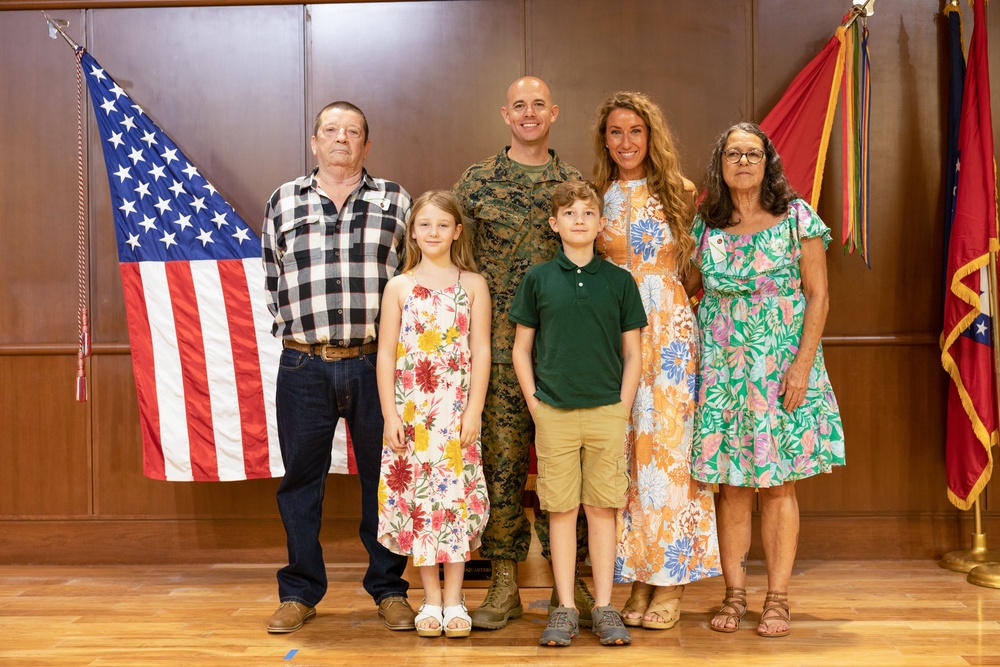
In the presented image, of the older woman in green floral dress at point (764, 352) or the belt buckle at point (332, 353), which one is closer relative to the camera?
the older woman in green floral dress at point (764, 352)

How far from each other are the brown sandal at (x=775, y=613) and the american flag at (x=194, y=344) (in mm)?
2104

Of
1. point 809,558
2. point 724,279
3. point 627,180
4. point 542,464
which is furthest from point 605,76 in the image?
point 809,558

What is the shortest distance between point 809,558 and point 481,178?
234 cm

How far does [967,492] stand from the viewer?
12.3 feet

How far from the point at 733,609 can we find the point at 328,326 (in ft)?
5.62

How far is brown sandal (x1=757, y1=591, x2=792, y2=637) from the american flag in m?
2.10

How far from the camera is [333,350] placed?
120 inches

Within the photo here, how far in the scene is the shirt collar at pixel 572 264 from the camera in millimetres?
2859

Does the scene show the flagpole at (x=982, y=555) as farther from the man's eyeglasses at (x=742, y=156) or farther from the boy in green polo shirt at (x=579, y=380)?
the boy in green polo shirt at (x=579, y=380)

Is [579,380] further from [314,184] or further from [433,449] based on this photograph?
[314,184]

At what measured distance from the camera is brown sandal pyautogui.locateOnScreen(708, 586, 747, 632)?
2980 mm

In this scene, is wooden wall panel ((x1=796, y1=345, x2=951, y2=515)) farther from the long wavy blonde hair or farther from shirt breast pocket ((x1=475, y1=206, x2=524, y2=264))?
shirt breast pocket ((x1=475, y1=206, x2=524, y2=264))

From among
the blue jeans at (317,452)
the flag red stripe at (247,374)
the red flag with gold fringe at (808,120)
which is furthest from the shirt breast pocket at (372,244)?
the red flag with gold fringe at (808,120)

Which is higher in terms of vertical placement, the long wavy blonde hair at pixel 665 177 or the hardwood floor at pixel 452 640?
the long wavy blonde hair at pixel 665 177
